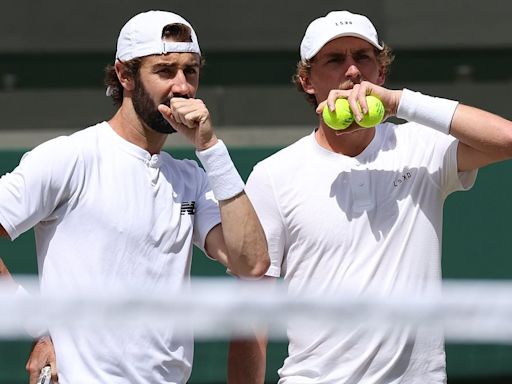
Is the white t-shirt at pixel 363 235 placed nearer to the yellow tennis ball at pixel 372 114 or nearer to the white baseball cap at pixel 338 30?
the yellow tennis ball at pixel 372 114

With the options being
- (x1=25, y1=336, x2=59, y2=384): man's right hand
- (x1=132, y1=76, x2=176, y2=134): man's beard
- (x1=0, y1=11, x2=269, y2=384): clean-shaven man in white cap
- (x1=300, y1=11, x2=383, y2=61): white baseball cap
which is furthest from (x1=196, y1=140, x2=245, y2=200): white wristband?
(x1=25, y1=336, x2=59, y2=384): man's right hand

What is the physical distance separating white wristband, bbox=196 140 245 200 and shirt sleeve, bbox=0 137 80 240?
416 millimetres

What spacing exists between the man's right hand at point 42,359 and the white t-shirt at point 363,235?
755 millimetres

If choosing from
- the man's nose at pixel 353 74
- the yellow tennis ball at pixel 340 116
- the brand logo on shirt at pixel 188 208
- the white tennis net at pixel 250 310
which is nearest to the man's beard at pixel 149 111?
the brand logo on shirt at pixel 188 208

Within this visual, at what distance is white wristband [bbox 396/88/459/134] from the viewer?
357 centimetres

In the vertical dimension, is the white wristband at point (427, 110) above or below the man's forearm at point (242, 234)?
above

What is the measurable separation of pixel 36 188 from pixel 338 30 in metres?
1.13

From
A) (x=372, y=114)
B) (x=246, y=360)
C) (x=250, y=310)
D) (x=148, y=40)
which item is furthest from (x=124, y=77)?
(x=250, y=310)

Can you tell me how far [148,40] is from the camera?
3635 millimetres

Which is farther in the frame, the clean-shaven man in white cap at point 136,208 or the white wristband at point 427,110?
the white wristband at point 427,110

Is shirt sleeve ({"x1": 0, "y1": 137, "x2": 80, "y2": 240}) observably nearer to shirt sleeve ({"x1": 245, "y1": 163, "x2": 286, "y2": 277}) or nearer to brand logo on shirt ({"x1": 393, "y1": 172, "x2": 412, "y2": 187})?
shirt sleeve ({"x1": 245, "y1": 163, "x2": 286, "y2": 277})

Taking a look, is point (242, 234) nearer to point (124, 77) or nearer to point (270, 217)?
point (270, 217)

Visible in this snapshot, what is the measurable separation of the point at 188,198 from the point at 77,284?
1.56 feet

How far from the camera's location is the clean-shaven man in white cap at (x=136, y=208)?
133 inches
